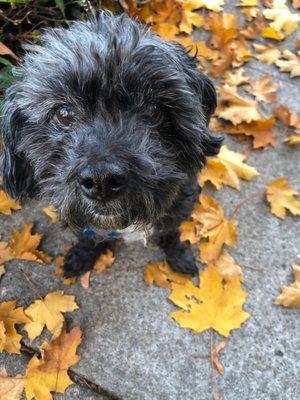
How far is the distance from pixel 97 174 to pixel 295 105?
2794 mm

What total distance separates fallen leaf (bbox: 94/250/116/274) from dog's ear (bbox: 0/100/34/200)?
813 mm

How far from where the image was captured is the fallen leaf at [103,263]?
3.00 meters

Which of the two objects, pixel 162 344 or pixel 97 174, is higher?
pixel 97 174

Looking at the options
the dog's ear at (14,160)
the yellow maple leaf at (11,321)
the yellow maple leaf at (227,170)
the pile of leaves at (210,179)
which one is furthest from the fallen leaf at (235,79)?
the yellow maple leaf at (11,321)

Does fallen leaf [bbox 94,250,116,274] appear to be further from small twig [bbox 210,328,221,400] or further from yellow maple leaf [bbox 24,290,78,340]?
small twig [bbox 210,328,221,400]

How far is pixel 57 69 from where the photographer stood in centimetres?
200

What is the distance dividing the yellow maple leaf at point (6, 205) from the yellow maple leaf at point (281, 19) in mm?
3144

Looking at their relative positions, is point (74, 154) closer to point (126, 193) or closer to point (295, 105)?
point (126, 193)

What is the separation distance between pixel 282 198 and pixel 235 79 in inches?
51.3

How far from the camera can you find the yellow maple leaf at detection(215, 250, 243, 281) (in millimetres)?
2956

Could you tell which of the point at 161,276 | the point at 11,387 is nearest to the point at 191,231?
the point at 161,276

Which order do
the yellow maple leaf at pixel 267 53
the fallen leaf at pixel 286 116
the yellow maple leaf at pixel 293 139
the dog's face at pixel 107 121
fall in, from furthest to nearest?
the yellow maple leaf at pixel 267 53 < the fallen leaf at pixel 286 116 < the yellow maple leaf at pixel 293 139 < the dog's face at pixel 107 121

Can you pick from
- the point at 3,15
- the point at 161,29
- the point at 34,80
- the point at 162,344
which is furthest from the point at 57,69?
the point at 161,29

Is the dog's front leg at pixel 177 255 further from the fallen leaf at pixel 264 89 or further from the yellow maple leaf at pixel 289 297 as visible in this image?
the fallen leaf at pixel 264 89
